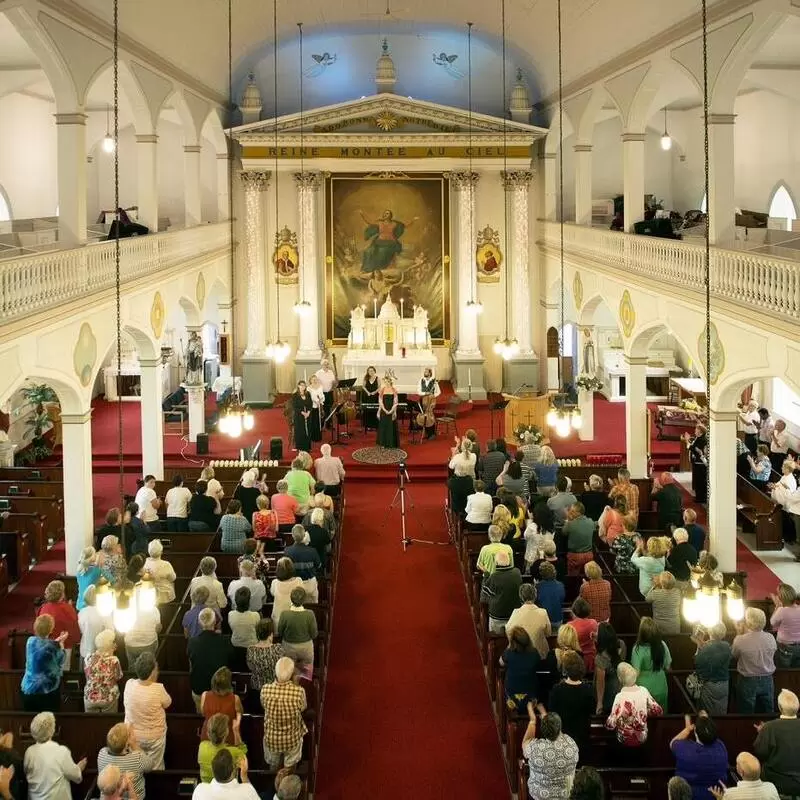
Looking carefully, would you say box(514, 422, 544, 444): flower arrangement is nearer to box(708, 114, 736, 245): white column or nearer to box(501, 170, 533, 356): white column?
box(708, 114, 736, 245): white column

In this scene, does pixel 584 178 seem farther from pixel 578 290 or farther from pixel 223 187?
pixel 223 187

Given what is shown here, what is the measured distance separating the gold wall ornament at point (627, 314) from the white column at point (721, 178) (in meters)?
3.99

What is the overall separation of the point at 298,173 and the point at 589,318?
9544 millimetres

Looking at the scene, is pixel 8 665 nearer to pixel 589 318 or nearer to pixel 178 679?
pixel 178 679

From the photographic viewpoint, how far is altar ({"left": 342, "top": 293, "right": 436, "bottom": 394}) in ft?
92.4

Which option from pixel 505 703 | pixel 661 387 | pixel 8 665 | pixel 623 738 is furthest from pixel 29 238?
pixel 661 387

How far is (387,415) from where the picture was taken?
23.7m

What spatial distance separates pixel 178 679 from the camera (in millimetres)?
11258

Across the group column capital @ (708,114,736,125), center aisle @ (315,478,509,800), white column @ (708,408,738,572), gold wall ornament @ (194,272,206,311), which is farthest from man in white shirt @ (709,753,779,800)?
gold wall ornament @ (194,272,206,311)

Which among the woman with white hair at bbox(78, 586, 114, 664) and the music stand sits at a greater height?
the music stand

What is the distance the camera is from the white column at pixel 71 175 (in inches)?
646

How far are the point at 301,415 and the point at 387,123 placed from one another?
9.89 m

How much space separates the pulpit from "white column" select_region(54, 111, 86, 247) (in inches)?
434

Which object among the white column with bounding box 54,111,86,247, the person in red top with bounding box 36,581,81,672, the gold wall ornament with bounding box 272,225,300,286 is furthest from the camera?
the gold wall ornament with bounding box 272,225,300,286
